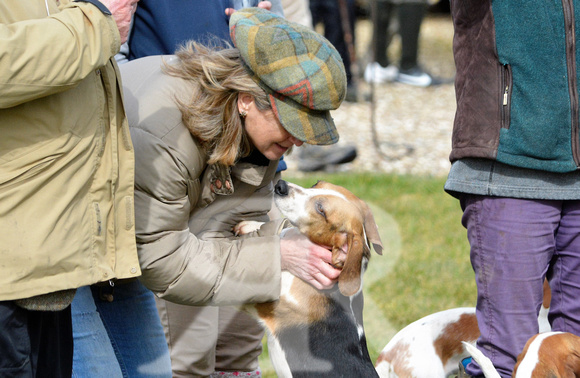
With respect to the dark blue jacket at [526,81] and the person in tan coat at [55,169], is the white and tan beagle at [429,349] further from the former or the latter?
the person in tan coat at [55,169]

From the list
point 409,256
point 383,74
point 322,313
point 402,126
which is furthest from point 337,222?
point 383,74

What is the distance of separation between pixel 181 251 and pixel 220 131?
1.50ft

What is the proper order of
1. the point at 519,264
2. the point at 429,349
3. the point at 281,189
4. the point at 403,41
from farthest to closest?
the point at 403,41
the point at 429,349
the point at 281,189
the point at 519,264

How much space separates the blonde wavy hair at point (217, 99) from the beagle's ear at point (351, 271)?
0.64 metres

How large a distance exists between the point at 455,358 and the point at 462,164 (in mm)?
1127

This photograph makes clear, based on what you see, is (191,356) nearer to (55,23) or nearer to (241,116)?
(241,116)

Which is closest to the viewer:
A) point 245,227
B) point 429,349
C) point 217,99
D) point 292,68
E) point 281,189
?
point 292,68

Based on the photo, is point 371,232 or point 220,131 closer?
point 220,131

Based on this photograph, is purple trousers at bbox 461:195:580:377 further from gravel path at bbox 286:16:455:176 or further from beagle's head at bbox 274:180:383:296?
gravel path at bbox 286:16:455:176

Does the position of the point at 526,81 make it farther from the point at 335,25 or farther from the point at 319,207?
the point at 335,25

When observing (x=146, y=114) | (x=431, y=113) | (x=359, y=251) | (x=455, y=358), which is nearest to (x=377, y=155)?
(x=431, y=113)

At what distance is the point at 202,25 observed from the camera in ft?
10.2

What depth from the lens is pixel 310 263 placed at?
288cm

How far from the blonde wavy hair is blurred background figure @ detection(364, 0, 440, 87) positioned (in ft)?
28.7
